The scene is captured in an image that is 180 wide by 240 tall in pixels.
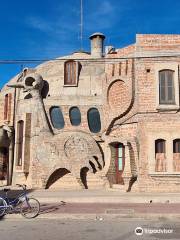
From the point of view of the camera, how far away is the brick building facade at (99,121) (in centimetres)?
1934

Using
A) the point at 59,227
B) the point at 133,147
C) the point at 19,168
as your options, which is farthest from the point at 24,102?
the point at 59,227

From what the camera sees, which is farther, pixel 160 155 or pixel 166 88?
pixel 166 88

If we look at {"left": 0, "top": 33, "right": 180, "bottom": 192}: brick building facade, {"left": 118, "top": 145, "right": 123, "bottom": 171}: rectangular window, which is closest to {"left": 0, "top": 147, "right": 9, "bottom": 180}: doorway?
{"left": 0, "top": 33, "right": 180, "bottom": 192}: brick building facade

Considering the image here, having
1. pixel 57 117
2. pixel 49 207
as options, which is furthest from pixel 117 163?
pixel 49 207

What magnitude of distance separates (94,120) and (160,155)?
21.0 feet

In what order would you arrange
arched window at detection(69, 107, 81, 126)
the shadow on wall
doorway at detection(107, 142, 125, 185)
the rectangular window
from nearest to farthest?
doorway at detection(107, 142, 125, 185)
the rectangular window
the shadow on wall
arched window at detection(69, 107, 81, 126)

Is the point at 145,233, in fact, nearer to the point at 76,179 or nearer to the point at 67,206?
the point at 67,206

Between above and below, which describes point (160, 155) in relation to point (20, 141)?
below

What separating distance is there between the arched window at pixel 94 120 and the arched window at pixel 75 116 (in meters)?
0.69

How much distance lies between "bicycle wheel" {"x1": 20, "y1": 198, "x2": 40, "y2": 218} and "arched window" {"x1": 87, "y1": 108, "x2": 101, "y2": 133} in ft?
39.7

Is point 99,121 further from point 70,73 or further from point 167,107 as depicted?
point 167,107

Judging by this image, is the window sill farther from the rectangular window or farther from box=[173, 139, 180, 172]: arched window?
the rectangular window

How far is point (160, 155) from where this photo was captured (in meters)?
19.2

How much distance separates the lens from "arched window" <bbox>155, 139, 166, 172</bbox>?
18953mm
